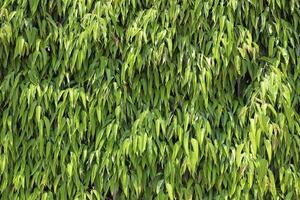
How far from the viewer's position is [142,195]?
241cm

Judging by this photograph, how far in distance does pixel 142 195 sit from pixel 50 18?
2.94ft

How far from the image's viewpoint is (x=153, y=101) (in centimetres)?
240

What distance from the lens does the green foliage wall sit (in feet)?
7.72

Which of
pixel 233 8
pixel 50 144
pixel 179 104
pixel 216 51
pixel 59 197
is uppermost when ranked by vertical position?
pixel 233 8

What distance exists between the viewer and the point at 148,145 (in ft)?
7.69

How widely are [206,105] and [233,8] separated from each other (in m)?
0.44

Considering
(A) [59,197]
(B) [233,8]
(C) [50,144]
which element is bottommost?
(A) [59,197]

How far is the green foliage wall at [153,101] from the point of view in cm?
235

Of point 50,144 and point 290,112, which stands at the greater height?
point 290,112

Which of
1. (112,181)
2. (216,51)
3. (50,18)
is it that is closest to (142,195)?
(112,181)

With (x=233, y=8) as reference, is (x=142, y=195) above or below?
below

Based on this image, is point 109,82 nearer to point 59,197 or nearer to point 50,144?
point 50,144

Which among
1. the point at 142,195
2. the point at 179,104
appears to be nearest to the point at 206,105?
the point at 179,104

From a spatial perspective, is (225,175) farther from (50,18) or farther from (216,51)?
(50,18)
